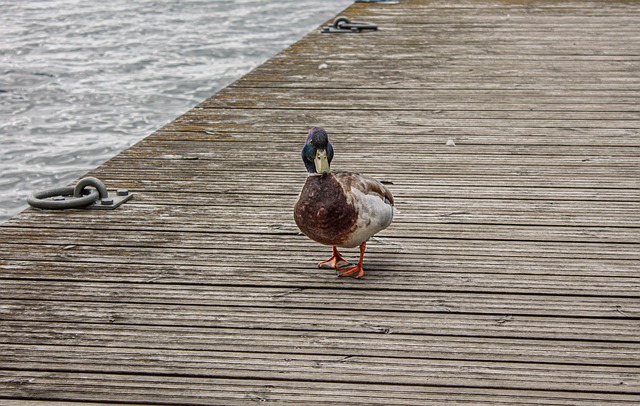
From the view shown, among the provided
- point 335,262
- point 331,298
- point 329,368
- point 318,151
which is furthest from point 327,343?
point 318,151

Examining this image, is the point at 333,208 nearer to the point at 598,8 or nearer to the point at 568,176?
the point at 568,176

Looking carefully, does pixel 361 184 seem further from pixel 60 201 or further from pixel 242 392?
pixel 60 201

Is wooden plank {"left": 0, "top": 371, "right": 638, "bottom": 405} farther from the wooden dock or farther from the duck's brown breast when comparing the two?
the duck's brown breast

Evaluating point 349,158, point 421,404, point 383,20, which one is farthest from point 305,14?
point 421,404

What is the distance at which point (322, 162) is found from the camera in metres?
3.49

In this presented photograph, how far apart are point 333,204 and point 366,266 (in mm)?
498

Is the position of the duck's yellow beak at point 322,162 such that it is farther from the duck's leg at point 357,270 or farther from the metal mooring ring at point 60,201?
the metal mooring ring at point 60,201

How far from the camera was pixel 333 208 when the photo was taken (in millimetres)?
3432

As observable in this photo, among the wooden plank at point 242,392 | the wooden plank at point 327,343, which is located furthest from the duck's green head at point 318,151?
the wooden plank at point 242,392

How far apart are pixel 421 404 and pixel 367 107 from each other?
13.2 feet

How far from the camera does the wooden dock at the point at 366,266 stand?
9.50 feet

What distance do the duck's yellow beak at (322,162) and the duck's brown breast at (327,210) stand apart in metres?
0.03

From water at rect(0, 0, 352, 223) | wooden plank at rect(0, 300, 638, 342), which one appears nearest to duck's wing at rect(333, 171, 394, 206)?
wooden plank at rect(0, 300, 638, 342)

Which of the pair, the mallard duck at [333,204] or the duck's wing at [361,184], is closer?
the mallard duck at [333,204]
